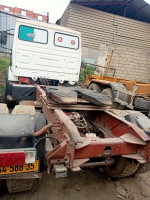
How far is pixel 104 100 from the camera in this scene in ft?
8.84

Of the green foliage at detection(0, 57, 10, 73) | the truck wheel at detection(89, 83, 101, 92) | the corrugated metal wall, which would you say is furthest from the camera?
the corrugated metal wall

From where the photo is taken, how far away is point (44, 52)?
192 inches

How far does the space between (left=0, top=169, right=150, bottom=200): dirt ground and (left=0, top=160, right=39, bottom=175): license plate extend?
22.9 inches

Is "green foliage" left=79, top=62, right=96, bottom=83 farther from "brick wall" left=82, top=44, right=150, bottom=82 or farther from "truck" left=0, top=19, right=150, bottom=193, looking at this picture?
"truck" left=0, top=19, right=150, bottom=193

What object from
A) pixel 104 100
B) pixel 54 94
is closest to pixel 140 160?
pixel 104 100

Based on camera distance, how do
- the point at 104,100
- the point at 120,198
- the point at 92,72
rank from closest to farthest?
the point at 120,198, the point at 104,100, the point at 92,72

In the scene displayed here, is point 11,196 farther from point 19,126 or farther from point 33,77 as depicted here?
point 33,77

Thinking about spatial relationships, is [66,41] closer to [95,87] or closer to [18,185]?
[95,87]

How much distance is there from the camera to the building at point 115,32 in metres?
12.1

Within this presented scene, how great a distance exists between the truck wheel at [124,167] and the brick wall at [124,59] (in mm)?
9832

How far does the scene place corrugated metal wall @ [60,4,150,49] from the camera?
12055mm

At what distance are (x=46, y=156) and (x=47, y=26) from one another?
3989 mm

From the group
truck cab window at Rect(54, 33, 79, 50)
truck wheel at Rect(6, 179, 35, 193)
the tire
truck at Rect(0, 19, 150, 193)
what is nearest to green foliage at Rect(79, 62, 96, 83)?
truck cab window at Rect(54, 33, 79, 50)

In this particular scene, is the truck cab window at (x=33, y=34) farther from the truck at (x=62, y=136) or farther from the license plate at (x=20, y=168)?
the license plate at (x=20, y=168)
